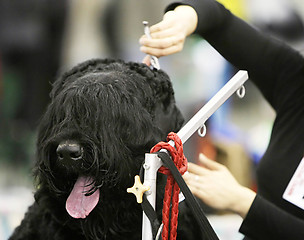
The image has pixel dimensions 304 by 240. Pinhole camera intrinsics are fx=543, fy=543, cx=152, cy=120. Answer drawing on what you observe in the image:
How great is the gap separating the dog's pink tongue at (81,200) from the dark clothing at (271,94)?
62 cm

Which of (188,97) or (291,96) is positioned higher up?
(291,96)

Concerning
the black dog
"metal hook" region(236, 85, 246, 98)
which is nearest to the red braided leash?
the black dog

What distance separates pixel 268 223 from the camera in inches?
69.6

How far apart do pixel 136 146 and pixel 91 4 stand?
3.04 metres

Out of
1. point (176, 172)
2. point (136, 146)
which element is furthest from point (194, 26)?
point (176, 172)

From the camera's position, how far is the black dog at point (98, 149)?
1354 millimetres

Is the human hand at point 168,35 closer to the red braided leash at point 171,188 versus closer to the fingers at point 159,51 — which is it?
the fingers at point 159,51

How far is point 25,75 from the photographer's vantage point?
4.43 metres

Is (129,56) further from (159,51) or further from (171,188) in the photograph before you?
(171,188)

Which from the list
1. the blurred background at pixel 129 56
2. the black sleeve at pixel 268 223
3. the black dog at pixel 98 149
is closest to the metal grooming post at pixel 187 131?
the black dog at pixel 98 149

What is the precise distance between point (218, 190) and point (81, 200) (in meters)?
0.54

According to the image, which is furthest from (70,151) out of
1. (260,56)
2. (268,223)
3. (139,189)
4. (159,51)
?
(260,56)

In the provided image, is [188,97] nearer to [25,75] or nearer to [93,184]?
[25,75]

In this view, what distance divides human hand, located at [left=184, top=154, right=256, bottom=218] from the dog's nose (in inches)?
19.3
